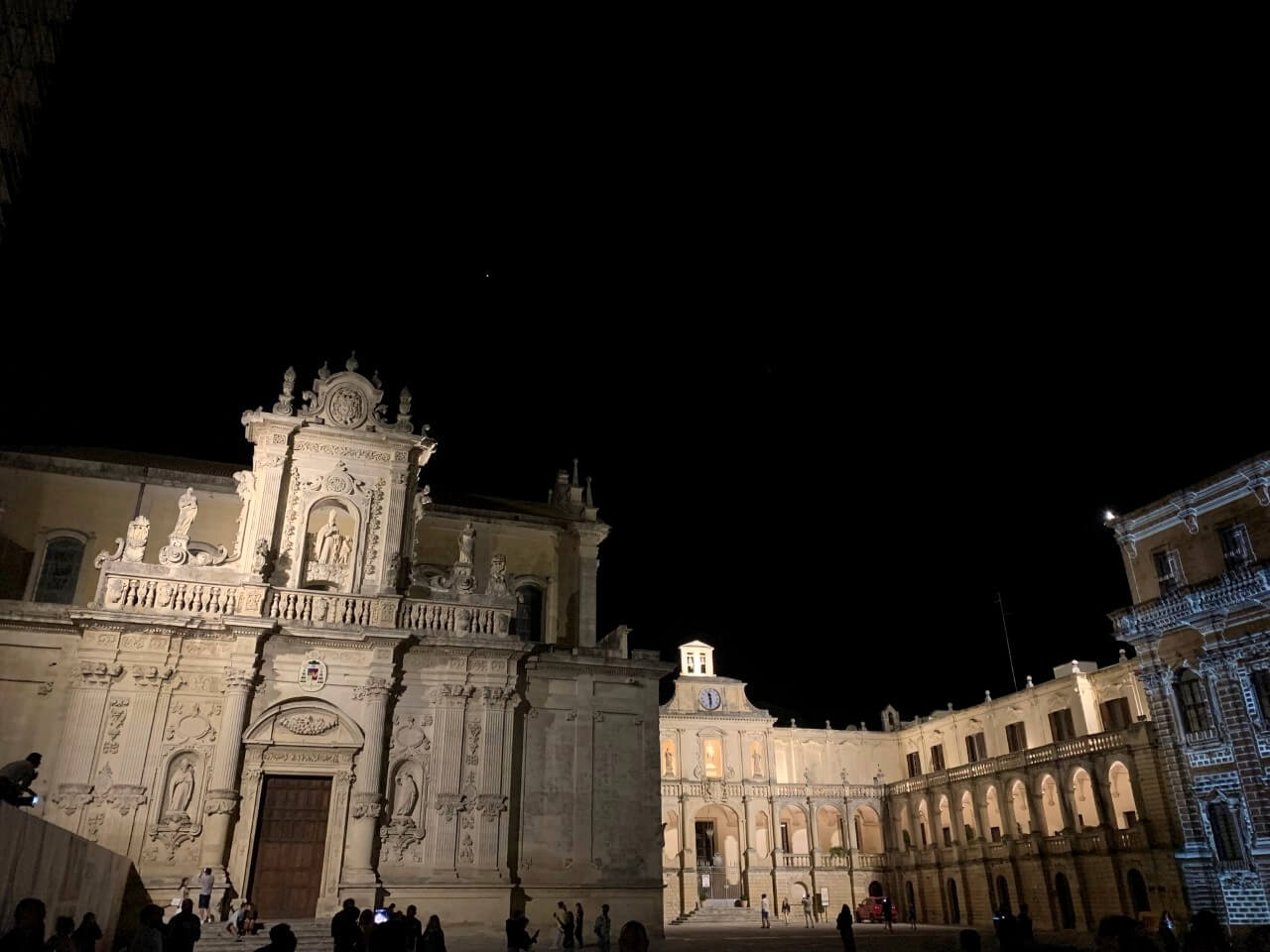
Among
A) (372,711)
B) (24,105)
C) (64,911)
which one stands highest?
(24,105)

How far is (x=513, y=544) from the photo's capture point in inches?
1204

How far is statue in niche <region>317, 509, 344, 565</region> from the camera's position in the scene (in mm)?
25547

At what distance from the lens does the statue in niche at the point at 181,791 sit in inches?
838

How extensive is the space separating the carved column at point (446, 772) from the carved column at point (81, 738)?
26.3 feet

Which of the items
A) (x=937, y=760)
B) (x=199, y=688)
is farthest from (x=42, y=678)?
(x=937, y=760)

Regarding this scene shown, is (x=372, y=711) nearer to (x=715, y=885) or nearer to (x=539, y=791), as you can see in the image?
(x=539, y=791)

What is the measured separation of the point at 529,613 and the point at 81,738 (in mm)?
13252

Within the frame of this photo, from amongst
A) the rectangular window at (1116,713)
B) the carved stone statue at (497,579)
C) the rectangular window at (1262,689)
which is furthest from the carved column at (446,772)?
the rectangular window at (1116,713)

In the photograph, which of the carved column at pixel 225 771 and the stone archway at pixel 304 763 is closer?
the carved column at pixel 225 771

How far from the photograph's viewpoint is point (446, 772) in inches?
926

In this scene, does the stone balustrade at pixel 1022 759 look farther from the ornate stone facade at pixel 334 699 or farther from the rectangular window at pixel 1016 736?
the ornate stone facade at pixel 334 699

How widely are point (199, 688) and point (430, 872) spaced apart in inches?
299

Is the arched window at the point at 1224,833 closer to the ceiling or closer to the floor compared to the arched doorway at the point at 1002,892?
closer to the ceiling

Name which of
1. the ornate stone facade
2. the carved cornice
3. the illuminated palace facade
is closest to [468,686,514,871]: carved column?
the ornate stone facade
